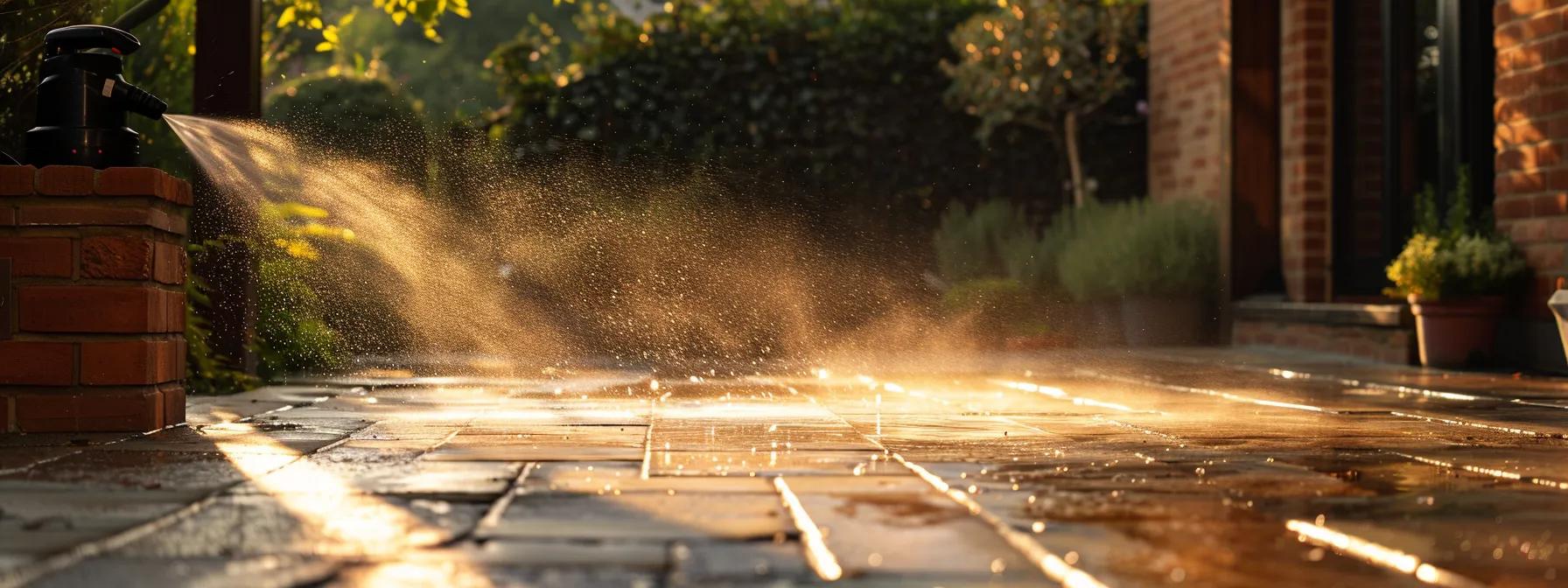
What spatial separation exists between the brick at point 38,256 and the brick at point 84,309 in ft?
0.13

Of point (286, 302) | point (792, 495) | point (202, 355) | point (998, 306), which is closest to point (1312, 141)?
point (998, 306)

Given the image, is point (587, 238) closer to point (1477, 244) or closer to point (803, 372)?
point (803, 372)

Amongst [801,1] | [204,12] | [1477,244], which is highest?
[801,1]

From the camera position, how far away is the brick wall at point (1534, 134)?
26.4 feet

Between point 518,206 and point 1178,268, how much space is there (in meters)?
4.74

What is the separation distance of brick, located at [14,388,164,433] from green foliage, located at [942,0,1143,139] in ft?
30.4

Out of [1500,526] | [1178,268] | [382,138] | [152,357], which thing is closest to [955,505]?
[1500,526]

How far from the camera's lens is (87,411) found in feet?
14.7

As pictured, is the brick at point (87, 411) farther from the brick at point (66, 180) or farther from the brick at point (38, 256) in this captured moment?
the brick at point (66, 180)

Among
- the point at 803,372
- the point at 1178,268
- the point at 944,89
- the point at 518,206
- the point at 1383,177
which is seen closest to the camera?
the point at 803,372

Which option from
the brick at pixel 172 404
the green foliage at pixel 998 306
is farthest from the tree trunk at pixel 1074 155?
the brick at pixel 172 404

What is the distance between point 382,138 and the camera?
47.0ft

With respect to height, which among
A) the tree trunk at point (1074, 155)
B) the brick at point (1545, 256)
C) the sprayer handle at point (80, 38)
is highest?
the tree trunk at point (1074, 155)

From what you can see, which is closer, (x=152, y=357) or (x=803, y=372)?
(x=152, y=357)
